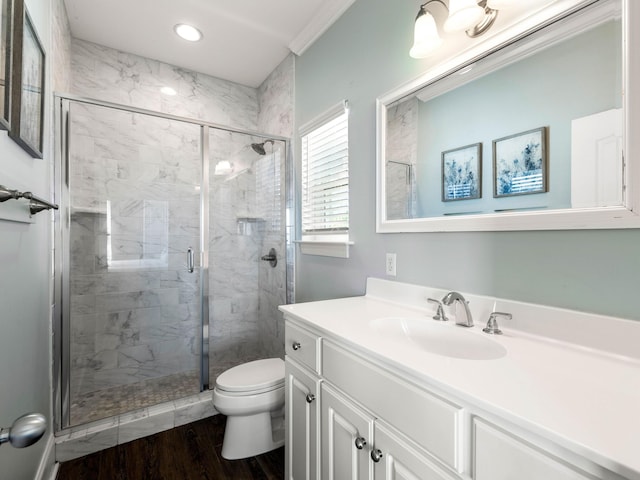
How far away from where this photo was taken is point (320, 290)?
208 centimetres

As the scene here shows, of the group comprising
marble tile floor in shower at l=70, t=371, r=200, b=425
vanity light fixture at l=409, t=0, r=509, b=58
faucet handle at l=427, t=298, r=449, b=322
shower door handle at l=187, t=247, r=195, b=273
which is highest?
vanity light fixture at l=409, t=0, r=509, b=58

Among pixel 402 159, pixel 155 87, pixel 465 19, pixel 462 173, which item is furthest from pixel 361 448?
pixel 155 87

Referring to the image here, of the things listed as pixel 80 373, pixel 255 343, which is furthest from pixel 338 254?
pixel 80 373

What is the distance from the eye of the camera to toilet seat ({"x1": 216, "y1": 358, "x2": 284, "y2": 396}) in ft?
5.41

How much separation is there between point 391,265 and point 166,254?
1846 millimetres

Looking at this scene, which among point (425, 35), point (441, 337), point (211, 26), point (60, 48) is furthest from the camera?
point (211, 26)

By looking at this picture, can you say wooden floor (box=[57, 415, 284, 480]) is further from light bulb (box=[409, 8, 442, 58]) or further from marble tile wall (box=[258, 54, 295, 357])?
light bulb (box=[409, 8, 442, 58])

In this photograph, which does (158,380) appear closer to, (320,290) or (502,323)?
(320,290)

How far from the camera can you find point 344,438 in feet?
3.33

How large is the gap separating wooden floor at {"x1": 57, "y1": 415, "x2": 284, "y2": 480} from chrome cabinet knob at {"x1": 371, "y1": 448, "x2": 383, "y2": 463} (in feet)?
3.12

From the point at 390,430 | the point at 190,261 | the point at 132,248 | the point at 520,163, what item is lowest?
the point at 390,430

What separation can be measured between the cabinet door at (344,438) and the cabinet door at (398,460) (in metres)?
0.03

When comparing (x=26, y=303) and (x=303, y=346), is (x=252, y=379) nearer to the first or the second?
(x=303, y=346)

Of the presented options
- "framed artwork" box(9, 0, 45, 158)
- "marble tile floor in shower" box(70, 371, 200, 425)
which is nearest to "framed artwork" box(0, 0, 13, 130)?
"framed artwork" box(9, 0, 45, 158)
